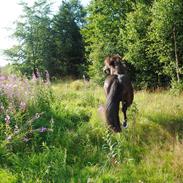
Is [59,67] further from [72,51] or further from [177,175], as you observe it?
[177,175]

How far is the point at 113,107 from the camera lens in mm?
8383

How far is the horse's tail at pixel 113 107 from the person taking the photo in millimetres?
8336

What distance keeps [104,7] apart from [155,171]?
1866 cm

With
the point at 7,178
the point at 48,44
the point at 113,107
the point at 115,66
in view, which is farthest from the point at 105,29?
the point at 7,178

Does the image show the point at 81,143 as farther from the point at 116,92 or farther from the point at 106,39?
the point at 106,39

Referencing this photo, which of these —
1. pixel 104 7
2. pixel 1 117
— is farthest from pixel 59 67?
pixel 1 117

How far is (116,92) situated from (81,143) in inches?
47.6

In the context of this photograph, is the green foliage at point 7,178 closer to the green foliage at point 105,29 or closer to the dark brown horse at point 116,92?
A: the dark brown horse at point 116,92

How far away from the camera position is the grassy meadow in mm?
6562

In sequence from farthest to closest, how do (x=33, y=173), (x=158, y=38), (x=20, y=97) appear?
(x=158, y=38), (x=20, y=97), (x=33, y=173)

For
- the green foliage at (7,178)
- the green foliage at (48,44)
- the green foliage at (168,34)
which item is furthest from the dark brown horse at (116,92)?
the green foliage at (48,44)

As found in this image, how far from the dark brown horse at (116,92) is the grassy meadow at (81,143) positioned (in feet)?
0.76

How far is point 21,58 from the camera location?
30.4 metres

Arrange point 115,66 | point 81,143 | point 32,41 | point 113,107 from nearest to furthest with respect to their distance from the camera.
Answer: point 81,143
point 113,107
point 115,66
point 32,41
